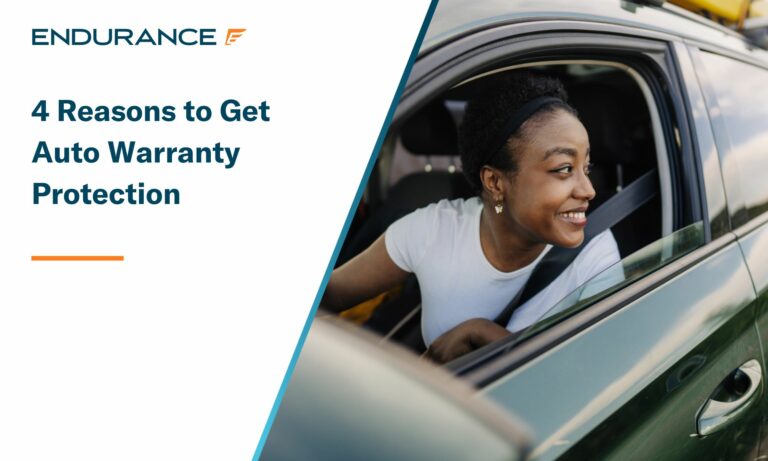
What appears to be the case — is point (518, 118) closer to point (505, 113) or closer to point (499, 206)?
point (505, 113)

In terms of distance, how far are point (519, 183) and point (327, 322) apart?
26.9 inches

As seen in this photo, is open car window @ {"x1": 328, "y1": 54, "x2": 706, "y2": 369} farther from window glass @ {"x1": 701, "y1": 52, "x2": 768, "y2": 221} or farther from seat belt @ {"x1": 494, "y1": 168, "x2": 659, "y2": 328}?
window glass @ {"x1": 701, "y1": 52, "x2": 768, "y2": 221}

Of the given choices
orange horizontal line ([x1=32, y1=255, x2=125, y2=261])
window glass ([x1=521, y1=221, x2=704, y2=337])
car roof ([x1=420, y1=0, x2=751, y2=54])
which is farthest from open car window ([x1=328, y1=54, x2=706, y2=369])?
orange horizontal line ([x1=32, y1=255, x2=125, y2=261])

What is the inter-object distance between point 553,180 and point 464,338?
0.40 m

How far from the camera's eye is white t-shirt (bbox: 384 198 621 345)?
5.24 feet

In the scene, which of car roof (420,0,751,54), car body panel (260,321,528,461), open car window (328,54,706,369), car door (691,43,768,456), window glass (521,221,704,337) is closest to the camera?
car body panel (260,321,528,461)

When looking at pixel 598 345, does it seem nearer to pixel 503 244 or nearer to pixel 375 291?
pixel 503 244

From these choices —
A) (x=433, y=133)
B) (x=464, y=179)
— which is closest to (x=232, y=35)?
(x=464, y=179)

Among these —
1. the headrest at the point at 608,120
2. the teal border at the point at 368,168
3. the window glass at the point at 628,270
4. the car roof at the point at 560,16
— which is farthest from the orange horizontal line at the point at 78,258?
the headrest at the point at 608,120

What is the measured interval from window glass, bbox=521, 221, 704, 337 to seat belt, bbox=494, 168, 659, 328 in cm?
13

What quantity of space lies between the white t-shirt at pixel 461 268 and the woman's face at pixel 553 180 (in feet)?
0.31

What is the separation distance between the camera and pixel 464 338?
1438 mm

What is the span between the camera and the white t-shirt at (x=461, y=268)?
1.60 m

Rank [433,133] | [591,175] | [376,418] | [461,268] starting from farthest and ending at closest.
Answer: [433,133], [591,175], [461,268], [376,418]
